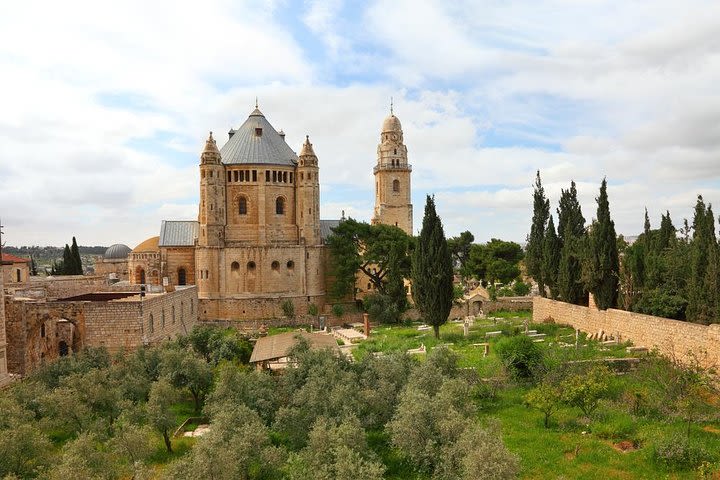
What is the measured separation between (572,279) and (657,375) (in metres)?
12.6

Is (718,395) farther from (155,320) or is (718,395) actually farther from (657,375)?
(155,320)

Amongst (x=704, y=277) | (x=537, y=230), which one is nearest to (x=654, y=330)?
(x=704, y=277)

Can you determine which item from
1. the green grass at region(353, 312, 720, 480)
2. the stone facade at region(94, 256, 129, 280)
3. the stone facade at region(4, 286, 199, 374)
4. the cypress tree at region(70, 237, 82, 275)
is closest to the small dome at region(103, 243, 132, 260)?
the stone facade at region(94, 256, 129, 280)

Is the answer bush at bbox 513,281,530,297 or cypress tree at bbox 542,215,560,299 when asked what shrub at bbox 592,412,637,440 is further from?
bush at bbox 513,281,530,297

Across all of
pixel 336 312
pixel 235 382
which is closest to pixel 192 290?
pixel 336 312

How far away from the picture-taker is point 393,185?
5556 centimetres

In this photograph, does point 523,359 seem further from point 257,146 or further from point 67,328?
point 257,146

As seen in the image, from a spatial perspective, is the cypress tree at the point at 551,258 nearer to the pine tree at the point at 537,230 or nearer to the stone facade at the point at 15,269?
the pine tree at the point at 537,230

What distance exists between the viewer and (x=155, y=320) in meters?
26.3

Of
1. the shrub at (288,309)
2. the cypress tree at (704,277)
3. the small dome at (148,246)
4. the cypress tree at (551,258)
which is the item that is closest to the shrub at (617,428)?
the cypress tree at (704,277)

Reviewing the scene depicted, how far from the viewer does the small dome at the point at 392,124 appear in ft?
186

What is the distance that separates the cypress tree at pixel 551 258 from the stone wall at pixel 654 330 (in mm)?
2907

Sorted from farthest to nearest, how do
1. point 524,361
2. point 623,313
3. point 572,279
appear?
point 572,279 < point 623,313 < point 524,361

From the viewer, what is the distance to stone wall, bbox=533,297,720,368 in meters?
18.0
